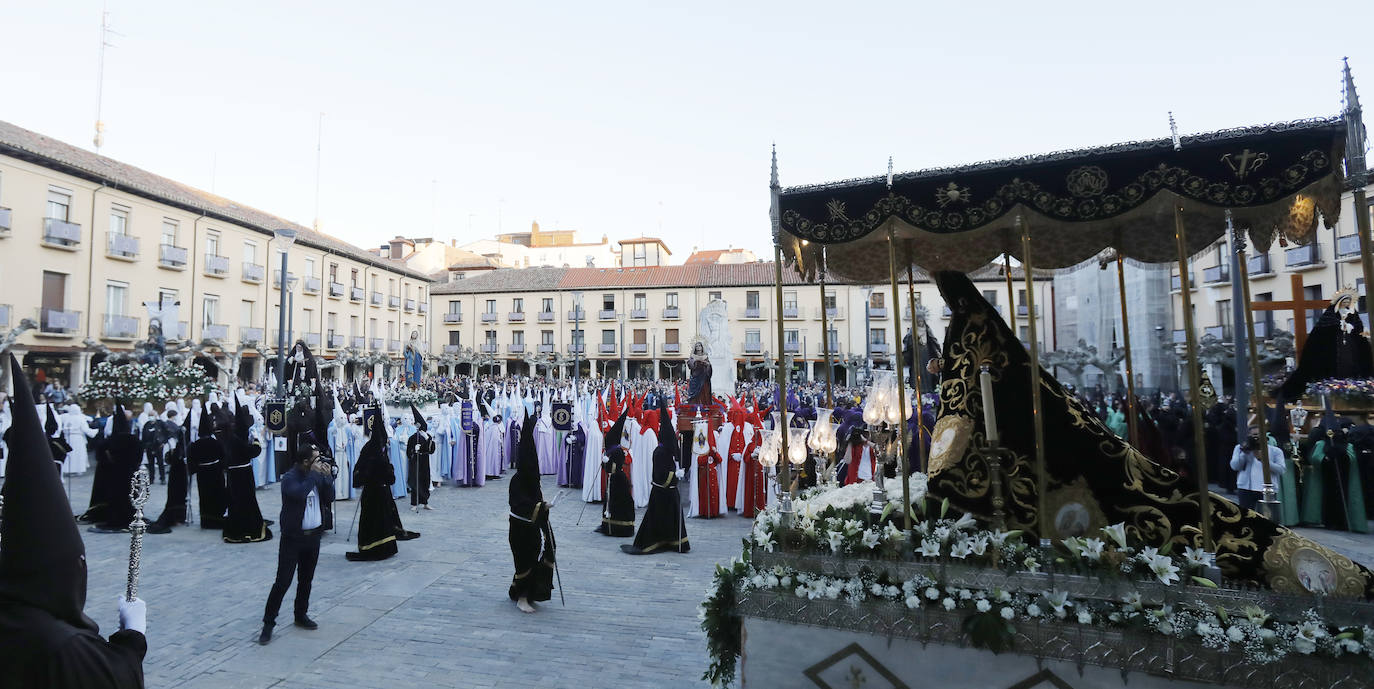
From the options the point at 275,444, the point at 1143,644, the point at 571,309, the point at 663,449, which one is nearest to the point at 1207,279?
the point at 663,449

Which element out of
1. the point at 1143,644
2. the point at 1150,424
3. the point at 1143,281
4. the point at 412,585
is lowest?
the point at 412,585

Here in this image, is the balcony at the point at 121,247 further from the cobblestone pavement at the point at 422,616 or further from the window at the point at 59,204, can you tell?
the cobblestone pavement at the point at 422,616

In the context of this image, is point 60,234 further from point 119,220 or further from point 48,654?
point 48,654

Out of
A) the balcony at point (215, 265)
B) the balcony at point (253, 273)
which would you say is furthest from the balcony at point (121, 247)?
the balcony at point (253, 273)

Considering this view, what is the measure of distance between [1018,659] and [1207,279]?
30578mm

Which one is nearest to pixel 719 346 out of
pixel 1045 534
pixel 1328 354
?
pixel 1328 354

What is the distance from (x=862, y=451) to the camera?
10.4m

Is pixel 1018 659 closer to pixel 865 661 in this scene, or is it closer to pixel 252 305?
pixel 865 661

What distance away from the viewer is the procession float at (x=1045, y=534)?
3.27 metres

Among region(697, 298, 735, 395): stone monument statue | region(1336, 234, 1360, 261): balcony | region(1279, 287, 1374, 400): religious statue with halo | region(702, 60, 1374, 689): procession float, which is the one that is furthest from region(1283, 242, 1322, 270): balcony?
region(702, 60, 1374, 689): procession float

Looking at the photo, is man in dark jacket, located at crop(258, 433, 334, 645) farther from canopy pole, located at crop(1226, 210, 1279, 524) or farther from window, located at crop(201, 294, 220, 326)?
window, located at crop(201, 294, 220, 326)

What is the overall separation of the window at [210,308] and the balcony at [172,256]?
1.79 meters

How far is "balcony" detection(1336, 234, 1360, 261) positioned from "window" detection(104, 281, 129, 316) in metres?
43.6

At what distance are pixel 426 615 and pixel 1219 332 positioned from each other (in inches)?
1231
